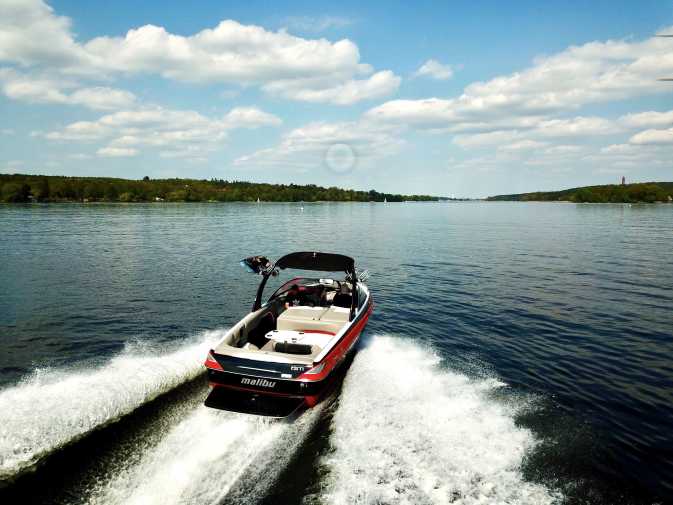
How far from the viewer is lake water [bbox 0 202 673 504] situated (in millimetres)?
6668

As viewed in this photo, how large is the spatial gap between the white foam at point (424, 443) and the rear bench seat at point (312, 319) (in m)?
1.39

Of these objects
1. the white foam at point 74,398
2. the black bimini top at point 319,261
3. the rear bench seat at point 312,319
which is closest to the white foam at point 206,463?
the white foam at point 74,398

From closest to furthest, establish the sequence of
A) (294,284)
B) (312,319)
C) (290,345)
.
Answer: (290,345)
(312,319)
(294,284)

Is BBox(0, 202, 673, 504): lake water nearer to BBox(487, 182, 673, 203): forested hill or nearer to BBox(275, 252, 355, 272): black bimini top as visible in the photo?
BBox(275, 252, 355, 272): black bimini top

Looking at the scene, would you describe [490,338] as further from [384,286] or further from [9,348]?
[9,348]

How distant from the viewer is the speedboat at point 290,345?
8.45 m

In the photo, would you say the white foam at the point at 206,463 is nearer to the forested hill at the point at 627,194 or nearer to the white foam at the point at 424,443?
the white foam at the point at 424,443

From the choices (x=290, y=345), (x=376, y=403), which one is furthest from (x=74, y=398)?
(x=376, y=403)

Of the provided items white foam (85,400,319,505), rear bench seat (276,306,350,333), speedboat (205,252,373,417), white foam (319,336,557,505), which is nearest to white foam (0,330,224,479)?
white foam (85,400,319,505)

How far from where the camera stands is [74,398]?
28.2ft

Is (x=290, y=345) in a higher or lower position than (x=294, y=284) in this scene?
lower

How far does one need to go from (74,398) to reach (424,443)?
7.02 m

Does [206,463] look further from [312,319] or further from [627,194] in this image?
[627,194]

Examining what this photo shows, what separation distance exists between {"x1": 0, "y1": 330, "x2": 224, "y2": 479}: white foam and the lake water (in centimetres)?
4
